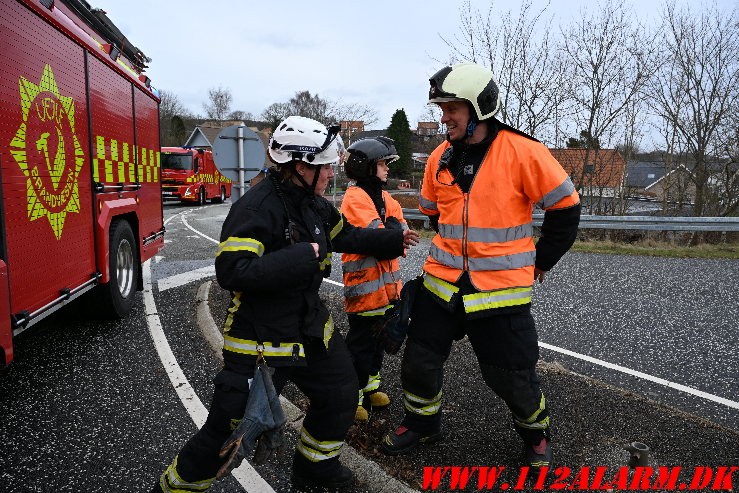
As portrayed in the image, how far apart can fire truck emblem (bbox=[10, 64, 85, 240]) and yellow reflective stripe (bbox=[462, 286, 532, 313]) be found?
3.01 meters

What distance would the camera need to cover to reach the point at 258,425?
223cm

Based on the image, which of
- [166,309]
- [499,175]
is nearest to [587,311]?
[499,175]

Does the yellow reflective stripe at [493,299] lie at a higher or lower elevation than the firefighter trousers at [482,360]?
higher

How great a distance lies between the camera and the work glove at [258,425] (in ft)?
7.20

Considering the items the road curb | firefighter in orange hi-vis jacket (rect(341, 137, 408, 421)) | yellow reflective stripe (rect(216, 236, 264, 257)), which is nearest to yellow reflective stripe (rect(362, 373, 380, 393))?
firefighter in orange hi-vis jacket (rect(341, 137, 408, 421))

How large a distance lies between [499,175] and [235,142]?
17.9 feet

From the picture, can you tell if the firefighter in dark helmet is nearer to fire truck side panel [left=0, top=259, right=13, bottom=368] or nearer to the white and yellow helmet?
the white and yellow helmet

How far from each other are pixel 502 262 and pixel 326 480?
1.46m

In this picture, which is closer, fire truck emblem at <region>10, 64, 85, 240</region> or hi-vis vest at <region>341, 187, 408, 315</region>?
hi-vis vest at <region>341, 187, 408, 315</region>

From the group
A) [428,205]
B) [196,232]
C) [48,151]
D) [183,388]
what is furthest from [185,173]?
[428,205]

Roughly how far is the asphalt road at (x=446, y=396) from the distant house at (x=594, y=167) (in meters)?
10.1

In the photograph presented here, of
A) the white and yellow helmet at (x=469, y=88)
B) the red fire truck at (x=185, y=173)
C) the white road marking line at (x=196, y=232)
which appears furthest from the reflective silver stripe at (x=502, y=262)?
the red fire truck at (x=185, y=173)

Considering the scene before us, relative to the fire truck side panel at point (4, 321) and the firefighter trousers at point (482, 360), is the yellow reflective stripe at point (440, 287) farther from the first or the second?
the fire truck side panel at point (4, 321)

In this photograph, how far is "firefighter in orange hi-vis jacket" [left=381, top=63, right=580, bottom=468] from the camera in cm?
273
